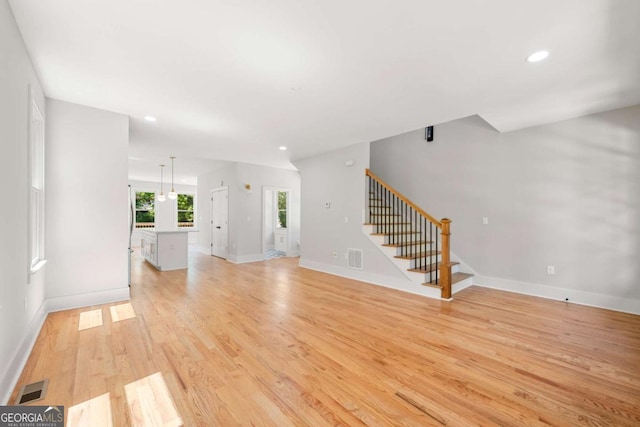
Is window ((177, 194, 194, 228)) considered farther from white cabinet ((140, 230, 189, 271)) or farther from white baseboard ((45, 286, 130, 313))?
white baseboard ((45, 286, 130, 313))

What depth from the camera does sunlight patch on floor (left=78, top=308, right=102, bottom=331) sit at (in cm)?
299

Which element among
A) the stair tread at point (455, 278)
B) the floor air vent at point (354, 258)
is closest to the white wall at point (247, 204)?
the floor air vent at point (354, 258)

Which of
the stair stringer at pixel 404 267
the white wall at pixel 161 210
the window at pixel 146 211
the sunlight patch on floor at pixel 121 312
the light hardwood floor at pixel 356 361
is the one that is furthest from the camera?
the window at pixel 146 211

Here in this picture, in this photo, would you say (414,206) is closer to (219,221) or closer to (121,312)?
A: (121,312)

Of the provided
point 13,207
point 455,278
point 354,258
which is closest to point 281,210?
point 354,258

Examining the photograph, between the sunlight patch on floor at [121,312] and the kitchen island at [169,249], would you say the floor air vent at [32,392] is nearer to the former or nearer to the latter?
the sunlight patch on floor at [121,312]

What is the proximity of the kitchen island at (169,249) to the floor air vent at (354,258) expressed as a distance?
3.81 m

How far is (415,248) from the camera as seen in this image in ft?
16.0

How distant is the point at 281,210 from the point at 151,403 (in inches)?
292

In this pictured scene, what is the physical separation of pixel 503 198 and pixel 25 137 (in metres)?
6.07

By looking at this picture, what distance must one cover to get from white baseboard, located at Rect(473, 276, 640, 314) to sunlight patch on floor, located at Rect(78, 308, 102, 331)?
5.63 m

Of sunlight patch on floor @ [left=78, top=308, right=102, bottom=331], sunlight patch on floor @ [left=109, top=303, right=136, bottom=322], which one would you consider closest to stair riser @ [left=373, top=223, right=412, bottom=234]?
sunlight patch on floor @ [left=109, top=303, right=136, bottom=322]

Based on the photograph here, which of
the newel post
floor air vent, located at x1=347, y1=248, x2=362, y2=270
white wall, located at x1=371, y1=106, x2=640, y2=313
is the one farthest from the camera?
floor air vent, located at x1=347, y1=248, x2=362, y2=270

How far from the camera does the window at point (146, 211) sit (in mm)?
11180
